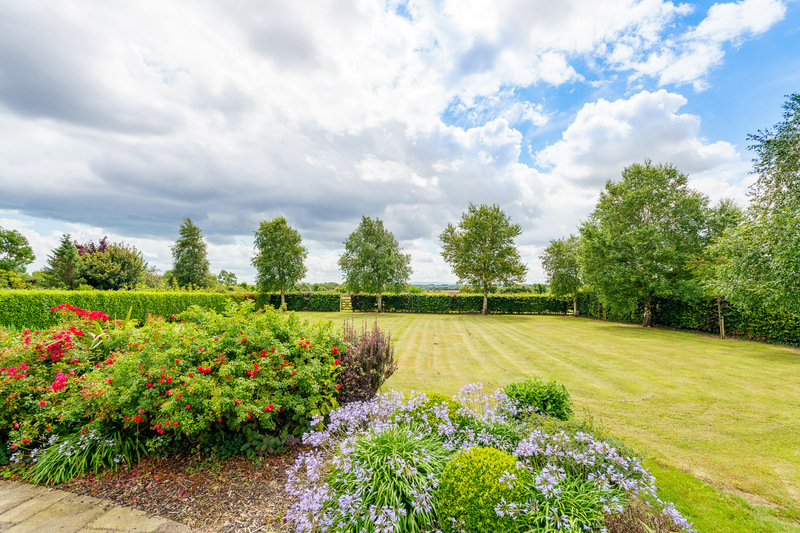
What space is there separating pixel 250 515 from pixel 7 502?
2.24 meters

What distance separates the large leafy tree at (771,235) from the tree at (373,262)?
1947 cm

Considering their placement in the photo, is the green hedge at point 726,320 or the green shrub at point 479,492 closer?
the green shrub at point 479,492

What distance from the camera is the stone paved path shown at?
232 cm

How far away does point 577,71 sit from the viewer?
808cm

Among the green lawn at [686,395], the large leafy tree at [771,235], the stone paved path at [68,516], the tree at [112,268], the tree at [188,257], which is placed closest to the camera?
the stone paved path at [68,516]

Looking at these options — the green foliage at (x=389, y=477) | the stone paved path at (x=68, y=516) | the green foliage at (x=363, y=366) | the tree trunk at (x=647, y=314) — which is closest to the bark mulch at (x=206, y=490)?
the stone paved path at (x=68, y=516)

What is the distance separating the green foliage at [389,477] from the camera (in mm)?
2158

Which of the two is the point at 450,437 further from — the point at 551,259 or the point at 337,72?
the point at 551,259

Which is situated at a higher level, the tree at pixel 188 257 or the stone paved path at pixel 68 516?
the tree at pixel 188 257

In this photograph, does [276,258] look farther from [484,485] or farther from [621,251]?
[484,485]

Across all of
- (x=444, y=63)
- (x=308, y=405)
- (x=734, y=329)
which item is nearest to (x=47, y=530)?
(x=308, y=405)

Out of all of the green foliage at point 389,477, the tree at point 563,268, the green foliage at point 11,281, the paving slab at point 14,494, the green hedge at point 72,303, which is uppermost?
the tree at point 563,268

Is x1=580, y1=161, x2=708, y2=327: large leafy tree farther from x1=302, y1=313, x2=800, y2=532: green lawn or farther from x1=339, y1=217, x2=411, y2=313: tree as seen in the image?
x1=339, y1=217, x2=411, y2=313: tree

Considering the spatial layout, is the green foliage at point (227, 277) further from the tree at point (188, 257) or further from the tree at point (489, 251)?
the tree at point (489, 251)
